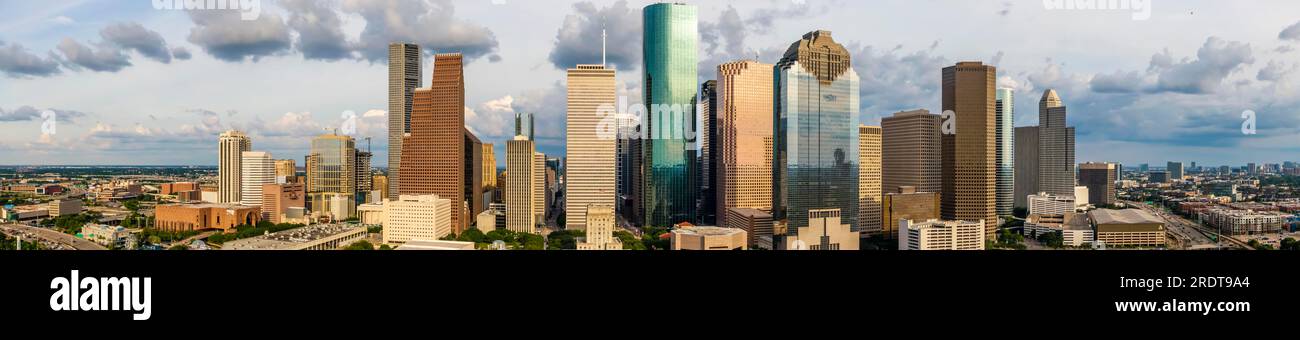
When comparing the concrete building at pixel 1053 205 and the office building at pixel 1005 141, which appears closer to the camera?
the concrete building at pixel 1053 205

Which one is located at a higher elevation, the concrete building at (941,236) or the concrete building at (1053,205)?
the concrete building at (1053,205)

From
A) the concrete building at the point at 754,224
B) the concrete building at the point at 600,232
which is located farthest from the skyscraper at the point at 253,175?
the concrete building at the point at 754,224

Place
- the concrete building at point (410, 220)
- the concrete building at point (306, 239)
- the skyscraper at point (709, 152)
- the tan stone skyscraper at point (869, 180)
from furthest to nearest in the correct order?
the skyscraper at point (709, 152) → the tan stone skyscraper at point (869, 180) → the concrete building at point (410, 220) → the concrete building at point (306, 239)

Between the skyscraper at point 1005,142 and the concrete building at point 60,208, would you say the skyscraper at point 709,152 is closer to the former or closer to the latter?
the skyscraper at point 1005,142

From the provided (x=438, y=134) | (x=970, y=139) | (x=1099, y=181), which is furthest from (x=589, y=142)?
(x=1099, y=181)

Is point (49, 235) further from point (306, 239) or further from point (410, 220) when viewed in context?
point (410, 220)

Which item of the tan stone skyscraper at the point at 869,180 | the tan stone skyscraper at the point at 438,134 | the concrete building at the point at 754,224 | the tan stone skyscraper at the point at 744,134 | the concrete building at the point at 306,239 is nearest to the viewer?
the concrete building at the point at 306,239
